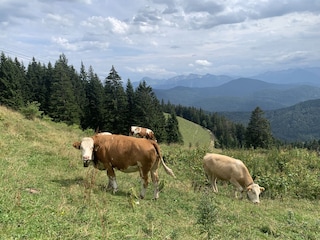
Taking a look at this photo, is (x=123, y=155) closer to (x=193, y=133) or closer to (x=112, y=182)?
(x=112, y=182)

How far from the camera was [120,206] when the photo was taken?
27.6 feet

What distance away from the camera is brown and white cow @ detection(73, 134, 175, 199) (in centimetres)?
997

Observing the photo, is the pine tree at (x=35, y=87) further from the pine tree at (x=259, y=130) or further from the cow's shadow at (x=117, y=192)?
the cow's shadow at (x=117, y=192)

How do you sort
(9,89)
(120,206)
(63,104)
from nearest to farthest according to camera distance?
(120,206)
(9,89)
(63,104)

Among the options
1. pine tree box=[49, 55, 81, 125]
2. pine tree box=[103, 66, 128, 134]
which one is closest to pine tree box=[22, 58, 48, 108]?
pine tree box=[49, 55, 81, 125]

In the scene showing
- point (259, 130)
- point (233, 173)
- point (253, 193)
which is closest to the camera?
point (253, 193)

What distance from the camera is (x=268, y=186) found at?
590 inches

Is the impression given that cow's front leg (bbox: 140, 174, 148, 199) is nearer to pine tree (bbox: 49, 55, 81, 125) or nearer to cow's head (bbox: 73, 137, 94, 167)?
cow's head (bbox: 73, 137, 94, 167)

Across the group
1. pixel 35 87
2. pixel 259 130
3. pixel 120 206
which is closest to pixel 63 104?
pixel 35 87

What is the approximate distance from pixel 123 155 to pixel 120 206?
2.07 m

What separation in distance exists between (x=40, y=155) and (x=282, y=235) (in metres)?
9.90

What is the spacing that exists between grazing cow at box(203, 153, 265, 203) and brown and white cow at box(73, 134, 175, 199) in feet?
15.4

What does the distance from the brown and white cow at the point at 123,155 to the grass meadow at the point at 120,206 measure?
1.69ft

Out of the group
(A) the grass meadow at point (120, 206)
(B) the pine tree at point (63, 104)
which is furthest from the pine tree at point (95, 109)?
(A) the grass meadow at point (120, 206)
